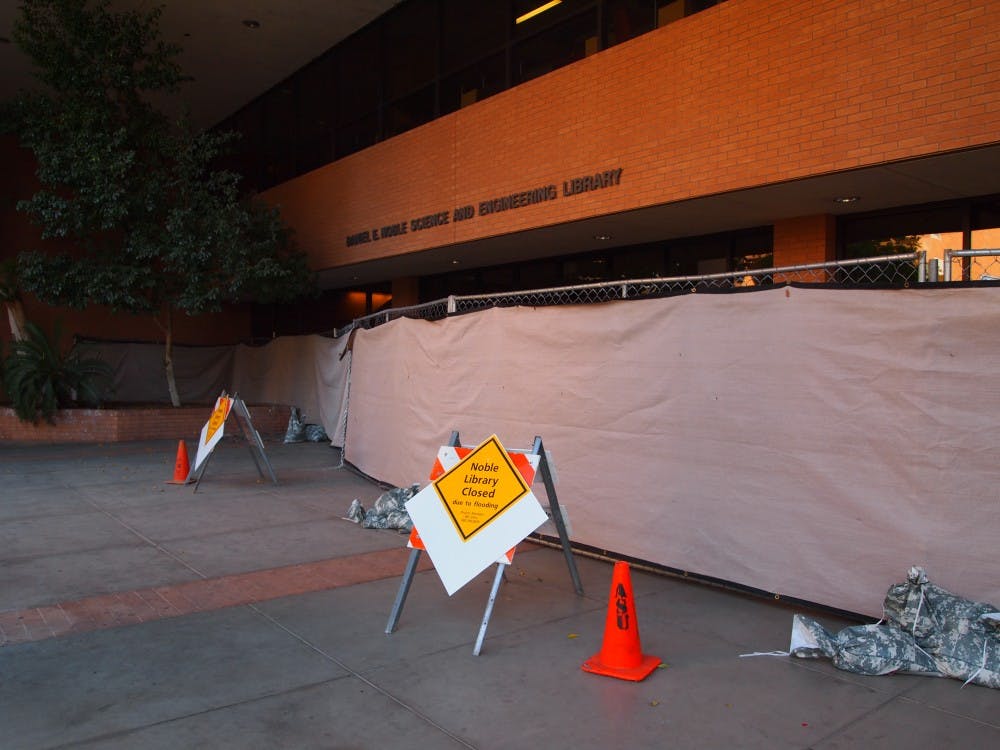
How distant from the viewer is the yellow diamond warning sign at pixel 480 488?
16.1 feet

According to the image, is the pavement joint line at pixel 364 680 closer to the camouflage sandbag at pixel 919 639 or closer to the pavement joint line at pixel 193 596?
the pavement joint line at pixel 193 596

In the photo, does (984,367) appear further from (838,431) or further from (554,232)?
(554,232)

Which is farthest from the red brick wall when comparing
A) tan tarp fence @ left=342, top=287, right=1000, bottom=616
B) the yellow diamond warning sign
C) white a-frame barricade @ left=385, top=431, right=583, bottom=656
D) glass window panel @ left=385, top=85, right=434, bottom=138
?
the yellow diamond warning sign

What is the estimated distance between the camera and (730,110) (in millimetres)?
8844

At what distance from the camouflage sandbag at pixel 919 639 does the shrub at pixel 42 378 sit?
1416 cm

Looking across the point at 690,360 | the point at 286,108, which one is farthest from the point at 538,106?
the point at 286,108

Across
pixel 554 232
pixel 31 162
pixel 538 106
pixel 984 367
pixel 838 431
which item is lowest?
pixel 838 431

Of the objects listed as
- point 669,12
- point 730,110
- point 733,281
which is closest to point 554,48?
point 669,12

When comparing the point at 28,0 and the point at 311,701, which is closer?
the point at 311,701

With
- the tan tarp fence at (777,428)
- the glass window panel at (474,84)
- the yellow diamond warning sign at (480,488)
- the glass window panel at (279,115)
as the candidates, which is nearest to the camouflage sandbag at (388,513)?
the tan tarp fence at (777,428)

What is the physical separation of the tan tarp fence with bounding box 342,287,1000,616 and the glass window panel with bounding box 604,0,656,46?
5.23 meters

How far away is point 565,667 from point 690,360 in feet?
8.02

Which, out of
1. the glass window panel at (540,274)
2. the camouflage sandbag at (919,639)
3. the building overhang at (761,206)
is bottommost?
the camouflage sandbag at (919,639)

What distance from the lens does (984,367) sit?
444cm
